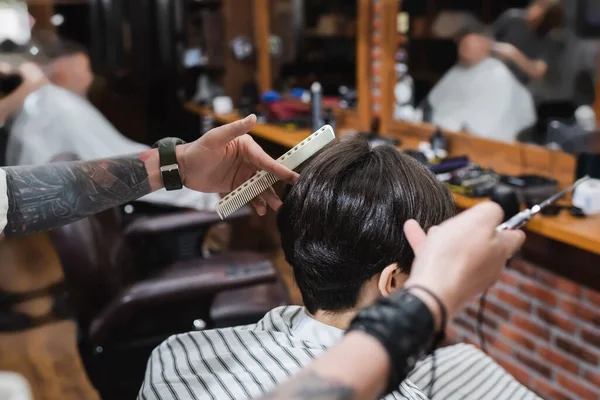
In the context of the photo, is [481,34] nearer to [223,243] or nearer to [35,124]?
[223,243]

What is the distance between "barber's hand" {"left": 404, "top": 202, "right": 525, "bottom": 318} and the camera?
1.93 ft

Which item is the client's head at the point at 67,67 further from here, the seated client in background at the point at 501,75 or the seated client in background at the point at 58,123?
the seated client in background at the point at 501,75

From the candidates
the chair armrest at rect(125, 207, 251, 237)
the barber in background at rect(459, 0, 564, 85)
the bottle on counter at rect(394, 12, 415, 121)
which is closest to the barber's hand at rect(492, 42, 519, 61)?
the barber in background at rect(459, 0, 564, 85)

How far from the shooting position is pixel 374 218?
3.02 feet

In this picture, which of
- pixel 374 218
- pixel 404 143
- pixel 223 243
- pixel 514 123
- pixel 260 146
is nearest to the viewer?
pixel 374 218

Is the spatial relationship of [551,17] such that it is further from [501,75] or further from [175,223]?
[175,223]

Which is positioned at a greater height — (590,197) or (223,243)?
(590,197)

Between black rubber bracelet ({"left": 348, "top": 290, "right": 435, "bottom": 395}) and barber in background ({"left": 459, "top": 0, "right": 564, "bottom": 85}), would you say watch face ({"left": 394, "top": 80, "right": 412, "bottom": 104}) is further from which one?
black rubber bracelet ({"left": 348, "top": 290, "right": 435, "bottom": 395})

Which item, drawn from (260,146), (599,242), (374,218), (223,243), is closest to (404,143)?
(223,243)

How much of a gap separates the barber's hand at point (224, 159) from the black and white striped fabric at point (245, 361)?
0.24 meters

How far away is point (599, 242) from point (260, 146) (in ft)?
3.14

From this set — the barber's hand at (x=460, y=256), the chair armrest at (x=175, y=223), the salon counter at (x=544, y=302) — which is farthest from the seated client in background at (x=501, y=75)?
the barber's hand at (x=460, y=256)

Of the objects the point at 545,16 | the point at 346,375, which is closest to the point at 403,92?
the point at 545,16

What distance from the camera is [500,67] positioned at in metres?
2.25
